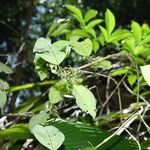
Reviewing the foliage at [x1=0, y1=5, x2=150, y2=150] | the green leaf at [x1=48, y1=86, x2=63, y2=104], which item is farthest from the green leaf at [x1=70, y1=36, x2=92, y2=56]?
the green leaf at [x1=48, y1=86, x2=63, y2=104]

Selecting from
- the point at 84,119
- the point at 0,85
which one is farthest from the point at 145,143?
the point at 0,85

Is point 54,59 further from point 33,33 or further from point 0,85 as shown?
point 33,33

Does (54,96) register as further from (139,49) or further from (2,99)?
(139,49)

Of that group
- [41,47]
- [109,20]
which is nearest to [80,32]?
[109,20]

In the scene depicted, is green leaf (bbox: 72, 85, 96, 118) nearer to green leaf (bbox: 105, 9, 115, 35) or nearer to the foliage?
the foliage

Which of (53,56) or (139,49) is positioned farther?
(139,49)

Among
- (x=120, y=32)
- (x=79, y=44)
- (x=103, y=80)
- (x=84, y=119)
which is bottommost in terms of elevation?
(x=103, y=80)
